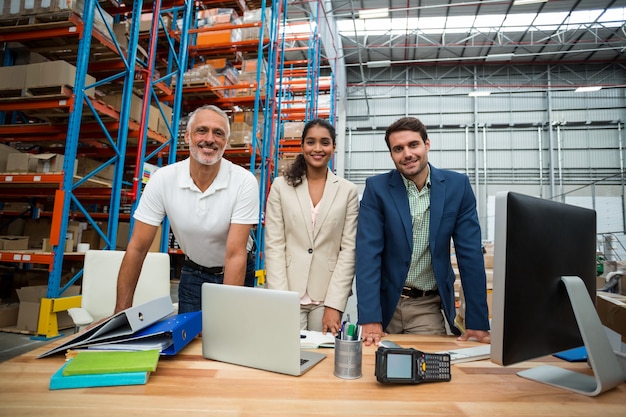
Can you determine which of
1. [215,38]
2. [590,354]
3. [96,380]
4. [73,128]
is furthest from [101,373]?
[215,38]

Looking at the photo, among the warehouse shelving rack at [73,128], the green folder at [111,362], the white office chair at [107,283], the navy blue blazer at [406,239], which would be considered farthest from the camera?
the warehouse shelving rack at [73,128]

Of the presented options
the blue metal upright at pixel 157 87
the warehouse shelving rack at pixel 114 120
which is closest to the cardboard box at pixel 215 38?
the warehouse shelving rack at pixel 114 120

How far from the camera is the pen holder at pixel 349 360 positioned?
1.02 meters

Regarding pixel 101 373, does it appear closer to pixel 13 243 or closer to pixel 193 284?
pixel 193 284

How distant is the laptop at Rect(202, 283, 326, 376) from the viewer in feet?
3.30

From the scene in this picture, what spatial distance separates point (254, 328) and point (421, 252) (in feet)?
3.27

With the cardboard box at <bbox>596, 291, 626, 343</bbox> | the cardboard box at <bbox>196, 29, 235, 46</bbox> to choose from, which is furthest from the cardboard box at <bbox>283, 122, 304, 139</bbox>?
the cardboard box at <bbox>596, 291, 626, 343</bbox>

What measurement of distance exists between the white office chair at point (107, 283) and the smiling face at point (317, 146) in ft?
3.72

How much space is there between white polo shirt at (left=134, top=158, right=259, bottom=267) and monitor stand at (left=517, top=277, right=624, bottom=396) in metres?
1.26

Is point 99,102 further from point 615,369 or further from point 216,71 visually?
point 615,369

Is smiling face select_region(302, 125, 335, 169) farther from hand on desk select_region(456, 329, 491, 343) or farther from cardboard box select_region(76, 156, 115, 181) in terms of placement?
cardboard box select_region(76, 156, 115, 181)

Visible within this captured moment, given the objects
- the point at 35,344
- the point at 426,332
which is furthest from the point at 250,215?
the point at 35,344

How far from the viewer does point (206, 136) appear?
1.84 metres

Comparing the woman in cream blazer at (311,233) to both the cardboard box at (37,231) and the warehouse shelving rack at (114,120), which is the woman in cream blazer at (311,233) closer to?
the warehouse shelving rack at (114,120)
